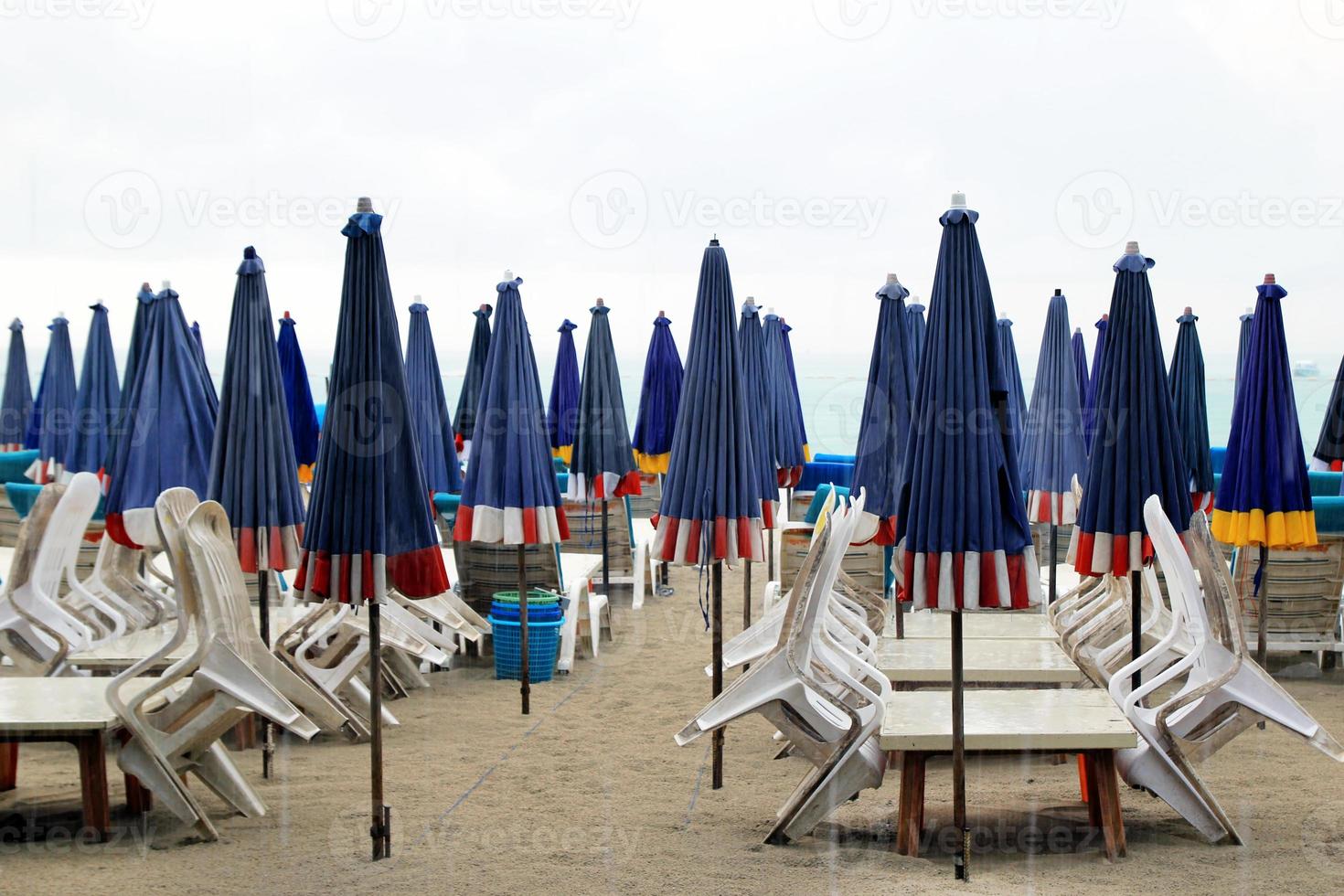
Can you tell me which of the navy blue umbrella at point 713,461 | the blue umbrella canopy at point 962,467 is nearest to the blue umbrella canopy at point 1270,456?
the navy blue umbrella at point 713,461

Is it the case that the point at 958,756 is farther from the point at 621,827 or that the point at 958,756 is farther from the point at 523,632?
the point at 523,632

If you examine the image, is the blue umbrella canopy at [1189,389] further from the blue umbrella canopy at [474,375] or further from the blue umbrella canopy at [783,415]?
the blue umbrella canopy at [474,375]

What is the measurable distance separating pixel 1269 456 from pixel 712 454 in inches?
130

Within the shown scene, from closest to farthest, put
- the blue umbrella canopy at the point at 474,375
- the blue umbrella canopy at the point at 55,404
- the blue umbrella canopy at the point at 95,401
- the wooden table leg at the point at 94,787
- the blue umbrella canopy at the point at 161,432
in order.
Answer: the wooden table leg at the point at 94,787
the blue umbrella canopy at the point at 161,432
the blue umbrella canopy at the point at 95,401
the blue umbrella canopy at the point at 474,375
the blue umbrella canopy at the point at 55,404

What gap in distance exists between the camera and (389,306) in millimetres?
4578

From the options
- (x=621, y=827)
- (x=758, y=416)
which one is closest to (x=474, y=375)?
(x=758, y=416)

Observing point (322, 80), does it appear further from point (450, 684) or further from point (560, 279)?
point (450, 684)

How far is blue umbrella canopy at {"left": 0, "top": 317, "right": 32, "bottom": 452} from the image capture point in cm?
1445

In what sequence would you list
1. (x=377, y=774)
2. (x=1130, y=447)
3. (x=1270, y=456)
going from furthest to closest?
(x=1270, y=456)
(x=1130, y=447)
(x=377, y=774)

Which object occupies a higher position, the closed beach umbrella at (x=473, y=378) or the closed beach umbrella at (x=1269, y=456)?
the closed beach umbrella at (x=473, y=378)

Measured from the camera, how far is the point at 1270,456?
6539mm

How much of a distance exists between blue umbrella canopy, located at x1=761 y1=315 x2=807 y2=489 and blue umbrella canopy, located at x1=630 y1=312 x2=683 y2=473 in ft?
3.02

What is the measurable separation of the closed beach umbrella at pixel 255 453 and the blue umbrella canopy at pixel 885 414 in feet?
9.97

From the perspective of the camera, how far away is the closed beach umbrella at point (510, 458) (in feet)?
22.9
